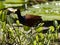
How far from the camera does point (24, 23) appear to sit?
6.86ft

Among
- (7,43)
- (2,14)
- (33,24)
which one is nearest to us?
(2,14)

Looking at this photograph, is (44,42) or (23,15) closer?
(44,42)

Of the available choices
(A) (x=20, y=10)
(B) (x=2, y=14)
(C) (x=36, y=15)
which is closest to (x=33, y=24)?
(C) (x=36, y=15)

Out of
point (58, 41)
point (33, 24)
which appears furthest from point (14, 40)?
point (33, 24)

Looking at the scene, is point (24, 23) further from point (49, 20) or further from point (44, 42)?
point (44, 42)

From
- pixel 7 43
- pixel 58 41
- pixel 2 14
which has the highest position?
pixel 2 14

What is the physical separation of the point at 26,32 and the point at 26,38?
2.0 inches

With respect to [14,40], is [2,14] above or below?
above

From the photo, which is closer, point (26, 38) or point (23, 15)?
point (26, 38)

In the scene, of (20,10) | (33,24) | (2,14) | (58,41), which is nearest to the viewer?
(2,14)

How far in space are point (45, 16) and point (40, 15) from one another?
4 centimetres

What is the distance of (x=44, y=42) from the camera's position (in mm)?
1417

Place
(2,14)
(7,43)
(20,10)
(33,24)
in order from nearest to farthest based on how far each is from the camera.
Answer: (2,14), (7,43), (33,24), (20,10)

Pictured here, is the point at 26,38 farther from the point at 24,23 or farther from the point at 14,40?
the point at 24,23
